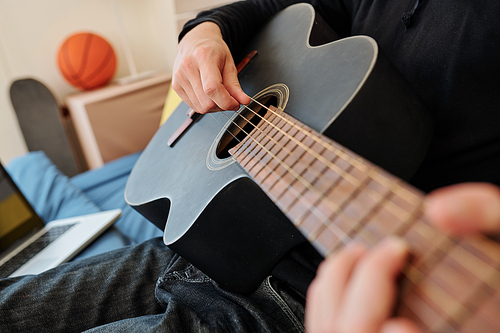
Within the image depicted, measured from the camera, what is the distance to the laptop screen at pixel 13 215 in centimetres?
100

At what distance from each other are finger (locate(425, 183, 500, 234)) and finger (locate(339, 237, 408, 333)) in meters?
0.03

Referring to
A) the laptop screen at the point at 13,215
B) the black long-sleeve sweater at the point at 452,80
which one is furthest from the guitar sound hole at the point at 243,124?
the laptop screen at the point at 13,215

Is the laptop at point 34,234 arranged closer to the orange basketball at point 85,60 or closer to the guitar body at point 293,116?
the guitar body at point 293,116

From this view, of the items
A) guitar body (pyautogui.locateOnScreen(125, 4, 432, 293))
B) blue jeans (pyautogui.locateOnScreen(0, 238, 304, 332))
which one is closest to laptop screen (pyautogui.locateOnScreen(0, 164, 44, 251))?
blue jeans (pyautogui.locateOnScreen(0, 238, 304, 332))

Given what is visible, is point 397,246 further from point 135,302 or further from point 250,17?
point 250,17

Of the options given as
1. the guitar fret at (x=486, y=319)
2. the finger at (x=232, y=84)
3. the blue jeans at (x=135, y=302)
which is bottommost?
the blue jeans at (x=135, y=302)

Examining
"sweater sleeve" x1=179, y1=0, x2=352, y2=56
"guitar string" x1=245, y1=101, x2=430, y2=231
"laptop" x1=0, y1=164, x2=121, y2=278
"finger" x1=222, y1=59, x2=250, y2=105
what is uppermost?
"sweater sleeve" x1=179, y1=0, x2=352, y2=56

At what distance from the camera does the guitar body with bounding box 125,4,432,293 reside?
1.27 feet

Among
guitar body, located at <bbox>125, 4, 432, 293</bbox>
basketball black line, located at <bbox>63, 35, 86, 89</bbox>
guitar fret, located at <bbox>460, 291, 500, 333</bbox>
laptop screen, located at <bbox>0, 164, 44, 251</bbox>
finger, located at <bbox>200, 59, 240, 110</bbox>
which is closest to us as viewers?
guitar fret, located at <bbox>460, 291, 500, 333</bbox>

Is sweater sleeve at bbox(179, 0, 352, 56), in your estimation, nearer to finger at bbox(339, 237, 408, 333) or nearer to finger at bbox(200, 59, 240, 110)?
finger at bbox(200, 59, 240, 110)

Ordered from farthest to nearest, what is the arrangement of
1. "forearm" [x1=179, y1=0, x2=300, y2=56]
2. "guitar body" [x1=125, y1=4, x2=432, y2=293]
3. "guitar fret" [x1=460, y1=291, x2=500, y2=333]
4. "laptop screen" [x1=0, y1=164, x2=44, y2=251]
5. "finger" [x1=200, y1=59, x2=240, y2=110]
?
"laptop screen" [x1=0, y1=164, x2=44, y2=251]
"forearm" [x1=179, y1=0, x2=300, y2=56]
"finger" [x1=200, y1=59, x2=240, y2=110]
"guitar body" [x1=125, y1=4, x2=432, y2=293]
"guitar fret" [x1=460, y1=291, x2=500, y2=333]

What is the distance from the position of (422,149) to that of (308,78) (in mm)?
202

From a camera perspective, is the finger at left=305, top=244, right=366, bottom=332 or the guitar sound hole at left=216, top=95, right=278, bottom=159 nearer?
the finger at left=305, top=244, right=366, bottom=332

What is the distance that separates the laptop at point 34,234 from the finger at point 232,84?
0.63 m
